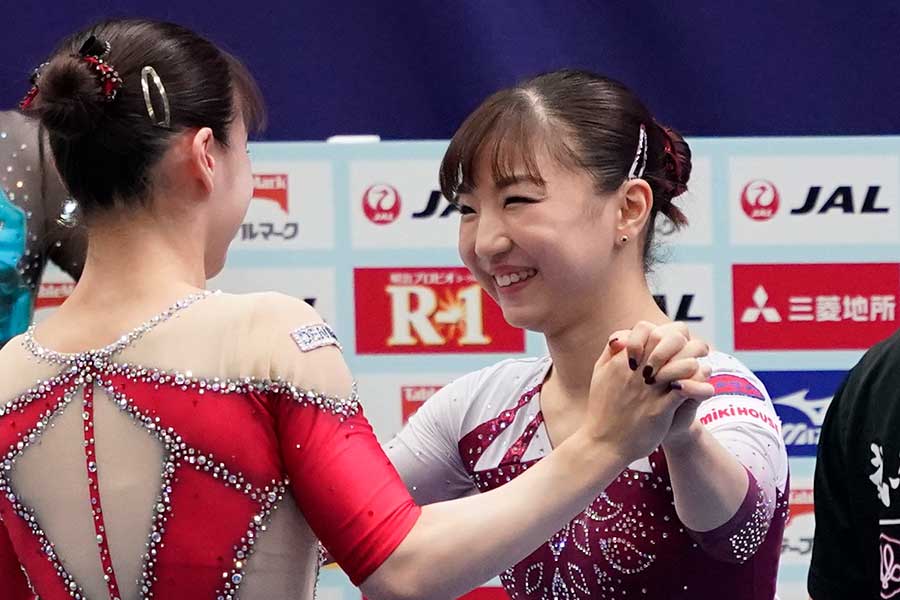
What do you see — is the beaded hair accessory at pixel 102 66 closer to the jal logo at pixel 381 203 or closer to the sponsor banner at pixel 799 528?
the jal logo at pixel 381 203

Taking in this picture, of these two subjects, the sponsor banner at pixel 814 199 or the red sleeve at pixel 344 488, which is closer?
the red sleeve at pixel 344 488

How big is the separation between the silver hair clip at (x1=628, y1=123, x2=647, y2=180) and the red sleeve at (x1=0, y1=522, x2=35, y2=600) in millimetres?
877

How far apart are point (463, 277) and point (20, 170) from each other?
35.6 inches

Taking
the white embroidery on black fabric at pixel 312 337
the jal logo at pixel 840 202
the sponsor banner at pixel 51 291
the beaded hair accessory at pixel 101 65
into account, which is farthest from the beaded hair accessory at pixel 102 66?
the jal logo at pixel 840 202

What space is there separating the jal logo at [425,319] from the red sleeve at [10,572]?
1.35m

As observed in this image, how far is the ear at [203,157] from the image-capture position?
132cm

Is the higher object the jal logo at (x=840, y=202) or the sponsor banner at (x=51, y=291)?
the jal logo at (x=840, y=202)

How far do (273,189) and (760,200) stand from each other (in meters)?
0.96

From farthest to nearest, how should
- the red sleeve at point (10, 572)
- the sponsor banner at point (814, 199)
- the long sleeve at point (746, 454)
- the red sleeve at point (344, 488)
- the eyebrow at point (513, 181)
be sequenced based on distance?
the sponsor banner at point (814, 199), the eyebrow at point (513, 181), the long sleeve at point (746, 454), the red sleeve at point (10, 572), the red sleeve at point (344, 488)

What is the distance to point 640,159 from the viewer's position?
1767 millimetres

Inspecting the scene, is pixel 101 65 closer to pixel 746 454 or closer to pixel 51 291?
pixel 746 454

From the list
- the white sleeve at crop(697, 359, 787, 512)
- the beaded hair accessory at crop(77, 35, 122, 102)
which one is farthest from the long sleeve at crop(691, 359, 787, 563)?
the beaded hair accessory at crop(77, 35, 122, 102)

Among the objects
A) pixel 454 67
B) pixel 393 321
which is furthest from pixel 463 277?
pixel 454 67

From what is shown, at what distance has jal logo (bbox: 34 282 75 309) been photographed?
8.89ft
